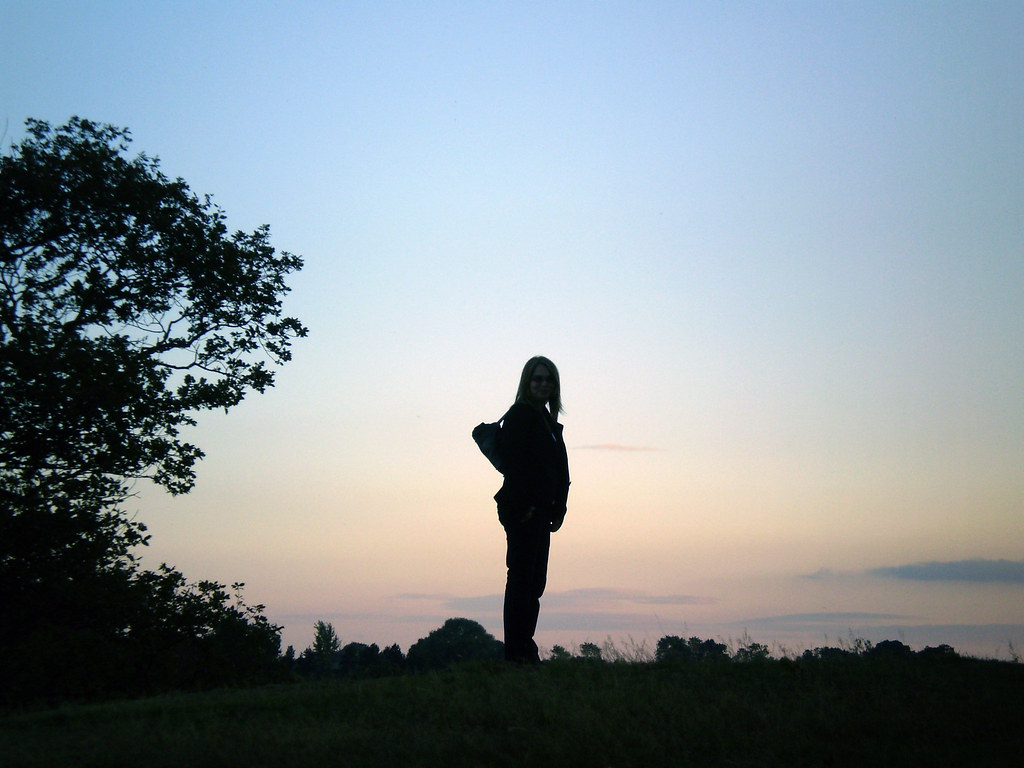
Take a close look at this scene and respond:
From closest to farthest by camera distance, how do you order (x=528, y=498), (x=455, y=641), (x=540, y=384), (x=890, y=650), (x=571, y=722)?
(x=571, y=722) < (x=528, y=498) < (x=540, y=384) < (x=890, y=650) < (x=455, y=641)

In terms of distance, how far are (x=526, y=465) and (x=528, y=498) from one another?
0.92ft

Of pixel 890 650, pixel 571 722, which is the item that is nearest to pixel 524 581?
pixel 571 722

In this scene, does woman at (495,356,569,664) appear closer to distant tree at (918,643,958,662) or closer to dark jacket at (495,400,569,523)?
dark jacket at (495,400,569,523)

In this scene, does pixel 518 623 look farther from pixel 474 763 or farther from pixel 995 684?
pixel 995 684

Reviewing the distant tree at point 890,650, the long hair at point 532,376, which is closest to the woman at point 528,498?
the long hair at point 532,376

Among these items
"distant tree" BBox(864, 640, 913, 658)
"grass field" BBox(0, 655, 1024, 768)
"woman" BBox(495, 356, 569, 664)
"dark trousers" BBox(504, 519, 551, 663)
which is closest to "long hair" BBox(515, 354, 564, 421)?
"woman" BBox(495, 356, 569, 664)

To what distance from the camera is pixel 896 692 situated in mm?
6352

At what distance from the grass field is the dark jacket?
4.48ft

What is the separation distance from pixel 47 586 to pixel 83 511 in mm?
1521

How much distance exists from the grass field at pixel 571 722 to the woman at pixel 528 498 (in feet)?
1.52

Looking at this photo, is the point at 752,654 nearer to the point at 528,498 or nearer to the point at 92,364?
the point at 528,498

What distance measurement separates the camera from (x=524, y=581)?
7.47 metres

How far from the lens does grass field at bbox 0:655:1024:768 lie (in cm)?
486

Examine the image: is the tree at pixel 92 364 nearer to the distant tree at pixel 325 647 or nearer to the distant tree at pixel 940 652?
the distant tree at pixel 325 647
